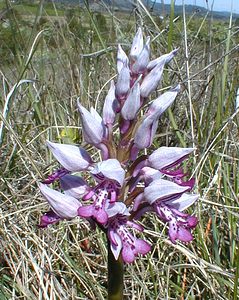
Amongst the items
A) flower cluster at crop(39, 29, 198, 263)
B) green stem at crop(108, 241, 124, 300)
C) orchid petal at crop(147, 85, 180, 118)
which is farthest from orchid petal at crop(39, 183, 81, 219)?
orchid petal at crop(147, 85, 180, 118)

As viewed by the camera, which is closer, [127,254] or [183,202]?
[127,254]

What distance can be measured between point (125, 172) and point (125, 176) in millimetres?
23

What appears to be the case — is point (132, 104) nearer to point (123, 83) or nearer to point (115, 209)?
point (123, 83)

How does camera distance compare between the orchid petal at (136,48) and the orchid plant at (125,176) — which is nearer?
the orchid plant at (125,176)

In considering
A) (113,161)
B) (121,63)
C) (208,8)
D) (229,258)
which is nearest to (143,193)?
(113,161)

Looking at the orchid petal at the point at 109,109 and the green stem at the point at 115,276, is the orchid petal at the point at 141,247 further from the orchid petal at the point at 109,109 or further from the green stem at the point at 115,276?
the orchid petal at the point at 109,109

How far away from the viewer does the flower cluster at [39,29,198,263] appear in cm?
107

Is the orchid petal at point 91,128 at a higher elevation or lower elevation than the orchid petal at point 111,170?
higher

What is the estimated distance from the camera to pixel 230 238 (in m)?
1.58

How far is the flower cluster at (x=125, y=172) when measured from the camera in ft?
3.51

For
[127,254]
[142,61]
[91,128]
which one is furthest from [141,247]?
[142,61]

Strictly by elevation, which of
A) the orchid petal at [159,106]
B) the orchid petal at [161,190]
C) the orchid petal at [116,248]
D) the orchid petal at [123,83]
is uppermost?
the orchid petal at [123,83]

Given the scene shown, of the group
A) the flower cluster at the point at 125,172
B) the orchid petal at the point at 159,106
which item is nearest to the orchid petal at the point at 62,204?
the flower cluster at the point at 125,172

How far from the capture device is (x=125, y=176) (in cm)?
114
